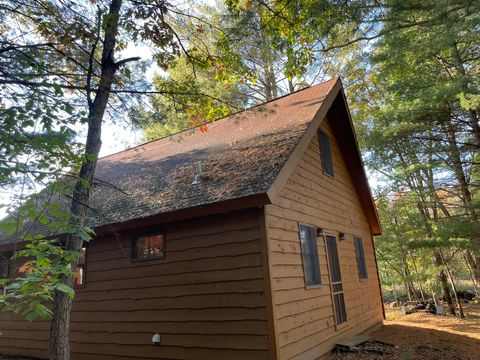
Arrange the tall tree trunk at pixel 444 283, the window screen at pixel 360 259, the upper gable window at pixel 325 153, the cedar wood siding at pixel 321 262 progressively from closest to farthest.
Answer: the cedar wood siding at pixel 321 262 → the upper gable window at pixel 325 153 → the window screen at pixel 360 259 → the tall tree trunk at pixel 444 283

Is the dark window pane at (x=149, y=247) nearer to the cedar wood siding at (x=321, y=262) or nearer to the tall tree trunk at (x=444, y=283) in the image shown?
the cedar wood siding at (x=321, y=262)

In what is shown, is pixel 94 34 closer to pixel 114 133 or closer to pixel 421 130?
pixel 114 133

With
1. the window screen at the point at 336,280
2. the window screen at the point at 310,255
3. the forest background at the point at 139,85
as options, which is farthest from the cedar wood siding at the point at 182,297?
the window screen at the point at 336,280

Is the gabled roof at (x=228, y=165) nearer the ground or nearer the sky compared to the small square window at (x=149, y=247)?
nearer the sky

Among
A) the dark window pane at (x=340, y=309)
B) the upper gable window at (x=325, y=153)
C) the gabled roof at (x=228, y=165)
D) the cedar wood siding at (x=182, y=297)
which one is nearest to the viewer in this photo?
the cedar wood siding at (x=182, y=297)

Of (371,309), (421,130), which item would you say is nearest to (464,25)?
(421,130)

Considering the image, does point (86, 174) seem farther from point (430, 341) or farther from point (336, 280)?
point (430, 341)

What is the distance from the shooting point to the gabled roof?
5.36 meters

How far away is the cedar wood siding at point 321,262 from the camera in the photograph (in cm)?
520

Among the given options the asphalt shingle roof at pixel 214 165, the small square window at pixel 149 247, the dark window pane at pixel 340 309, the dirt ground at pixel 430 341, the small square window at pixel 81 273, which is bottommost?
the dirt ground at pixel 430 341

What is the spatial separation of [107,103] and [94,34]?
96 centimetres

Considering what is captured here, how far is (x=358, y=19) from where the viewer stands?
6184 millimetres

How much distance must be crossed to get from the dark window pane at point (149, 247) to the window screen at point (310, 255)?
2.40 m

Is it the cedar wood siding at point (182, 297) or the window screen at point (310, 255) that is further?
the window screen at point (310, 255)
